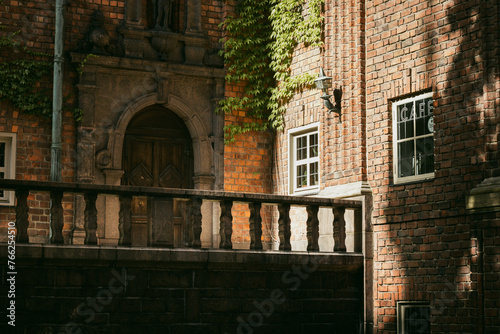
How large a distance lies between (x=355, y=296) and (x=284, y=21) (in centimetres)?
560

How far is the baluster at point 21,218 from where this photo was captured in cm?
1021

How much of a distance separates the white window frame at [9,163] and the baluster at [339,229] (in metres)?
5.56

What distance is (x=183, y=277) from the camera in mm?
11188

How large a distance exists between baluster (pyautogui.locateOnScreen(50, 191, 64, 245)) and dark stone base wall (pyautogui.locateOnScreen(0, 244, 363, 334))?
23 cm

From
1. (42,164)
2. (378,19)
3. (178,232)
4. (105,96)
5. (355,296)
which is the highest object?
(378,19)

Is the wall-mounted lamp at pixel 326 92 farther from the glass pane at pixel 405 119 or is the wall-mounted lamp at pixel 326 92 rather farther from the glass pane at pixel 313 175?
the glass pane at pixel 313 175

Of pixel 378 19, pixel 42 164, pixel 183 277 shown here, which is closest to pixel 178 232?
pixel 42 164

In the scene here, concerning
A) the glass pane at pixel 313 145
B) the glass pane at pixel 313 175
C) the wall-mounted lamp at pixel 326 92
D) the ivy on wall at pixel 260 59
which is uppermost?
the ivy on wall at pixel 260 59

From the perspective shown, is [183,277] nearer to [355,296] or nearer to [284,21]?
[355,296]

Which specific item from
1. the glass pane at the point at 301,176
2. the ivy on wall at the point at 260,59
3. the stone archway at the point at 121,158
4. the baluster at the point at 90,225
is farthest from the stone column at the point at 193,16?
the baluster at the point at 90,225

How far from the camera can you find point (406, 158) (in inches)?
489

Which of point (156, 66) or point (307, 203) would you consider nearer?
point (307, 203)

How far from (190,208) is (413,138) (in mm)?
3628

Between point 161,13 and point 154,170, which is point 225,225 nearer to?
point 154,170
